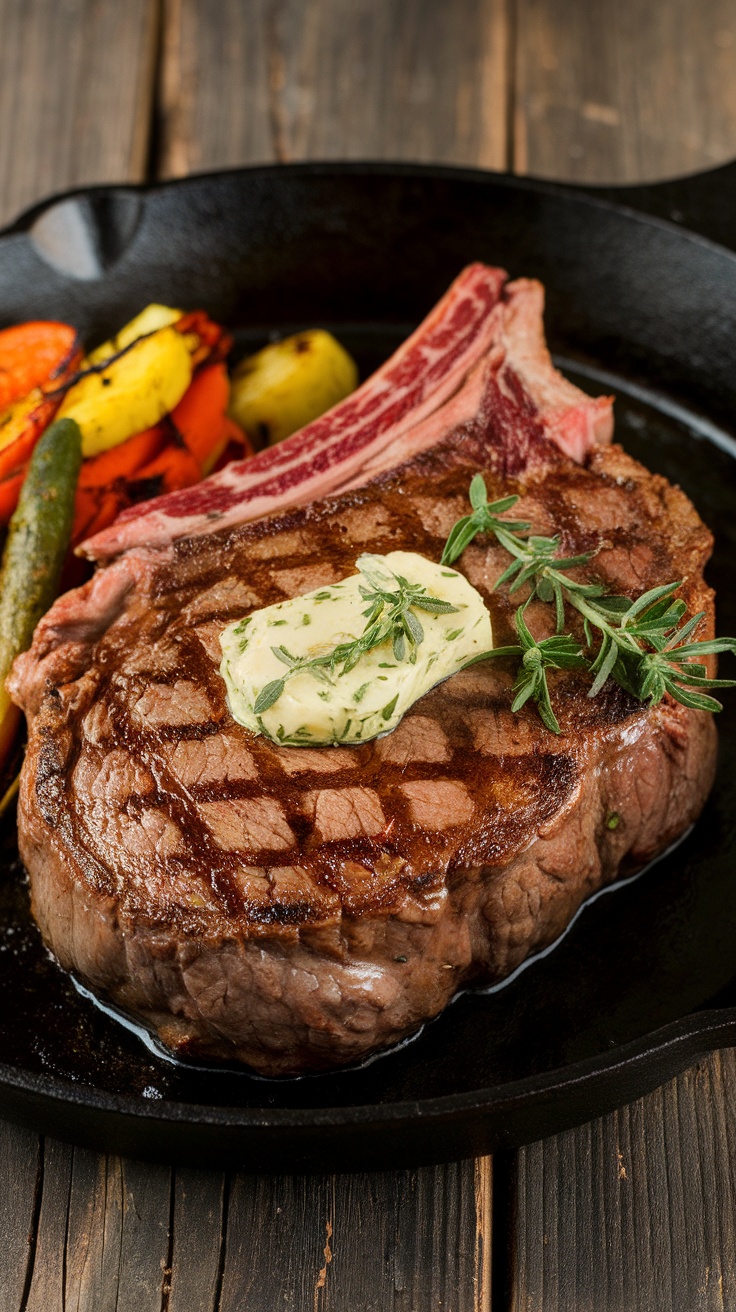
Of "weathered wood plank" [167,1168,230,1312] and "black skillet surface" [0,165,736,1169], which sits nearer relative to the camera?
"weathered wood plank" [167,1168,230,1312]

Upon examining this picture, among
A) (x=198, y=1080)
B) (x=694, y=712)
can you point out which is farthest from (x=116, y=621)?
(x=694, y=712)

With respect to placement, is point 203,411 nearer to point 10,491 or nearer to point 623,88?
point 10,491

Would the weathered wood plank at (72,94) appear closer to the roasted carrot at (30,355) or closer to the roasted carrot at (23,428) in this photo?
the roasted carrot at (30,355)

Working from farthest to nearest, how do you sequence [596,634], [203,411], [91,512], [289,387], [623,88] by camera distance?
1. [623,88]
2. [289,387]
3. [203,411]
4. [91,512]
5. [596,634]

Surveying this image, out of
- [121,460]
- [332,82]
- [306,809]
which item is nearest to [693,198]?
[332,82]

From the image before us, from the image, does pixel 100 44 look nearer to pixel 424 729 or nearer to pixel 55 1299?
pixel 424 729

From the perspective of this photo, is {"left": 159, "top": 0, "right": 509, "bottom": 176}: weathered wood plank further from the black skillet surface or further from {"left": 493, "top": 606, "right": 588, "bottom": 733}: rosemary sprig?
{"left": 493, "top": 606, "right": 588, "bottom": 733}: rosemary sprig

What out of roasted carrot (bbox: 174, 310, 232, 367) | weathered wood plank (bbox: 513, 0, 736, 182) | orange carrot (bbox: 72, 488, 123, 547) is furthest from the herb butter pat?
weathered wood plank (bbox: 513, 0, 736, 182)

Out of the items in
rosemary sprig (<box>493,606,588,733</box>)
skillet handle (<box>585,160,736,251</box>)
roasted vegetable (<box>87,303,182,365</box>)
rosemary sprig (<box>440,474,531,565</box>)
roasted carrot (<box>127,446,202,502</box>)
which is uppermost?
skillet handle (<box>585,160,736,251</box>)
